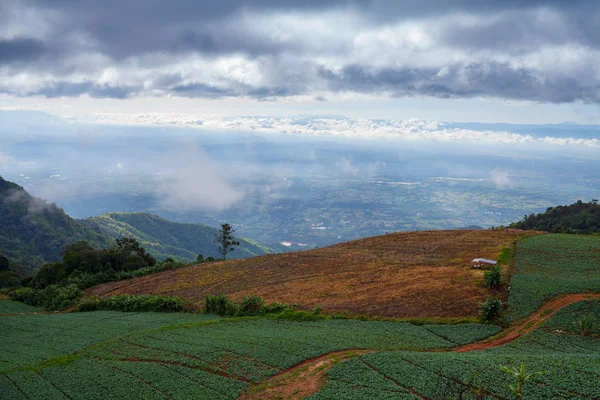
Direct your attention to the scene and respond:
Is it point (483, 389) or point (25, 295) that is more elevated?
point (483, 389)

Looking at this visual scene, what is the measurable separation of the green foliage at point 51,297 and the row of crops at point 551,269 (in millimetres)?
53514

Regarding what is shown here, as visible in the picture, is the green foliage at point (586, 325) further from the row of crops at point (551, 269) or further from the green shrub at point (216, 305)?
the green shrub at point (216, 305)

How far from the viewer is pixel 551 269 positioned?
1725 inches

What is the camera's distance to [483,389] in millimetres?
20219

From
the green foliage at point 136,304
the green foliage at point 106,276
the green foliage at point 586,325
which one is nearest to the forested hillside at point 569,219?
the green foliage at point 586,325

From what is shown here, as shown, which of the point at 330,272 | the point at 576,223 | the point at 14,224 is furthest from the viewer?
the point at 14,224

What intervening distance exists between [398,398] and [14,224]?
7985 inches

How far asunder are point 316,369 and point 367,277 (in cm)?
2529

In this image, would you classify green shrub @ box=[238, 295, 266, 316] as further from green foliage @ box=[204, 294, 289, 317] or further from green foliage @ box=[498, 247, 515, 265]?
green foliage @ box=[498, 247, 515, 265]

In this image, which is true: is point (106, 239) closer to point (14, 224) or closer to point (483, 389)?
point (14, 224)

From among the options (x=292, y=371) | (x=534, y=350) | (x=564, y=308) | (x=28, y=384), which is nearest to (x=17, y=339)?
(x=28, y=384)

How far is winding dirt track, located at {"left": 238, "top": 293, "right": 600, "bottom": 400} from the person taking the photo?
22706 mm

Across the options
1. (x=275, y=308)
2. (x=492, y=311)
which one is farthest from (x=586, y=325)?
(x=275, y=308)

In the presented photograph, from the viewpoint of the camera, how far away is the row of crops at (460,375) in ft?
66.0
